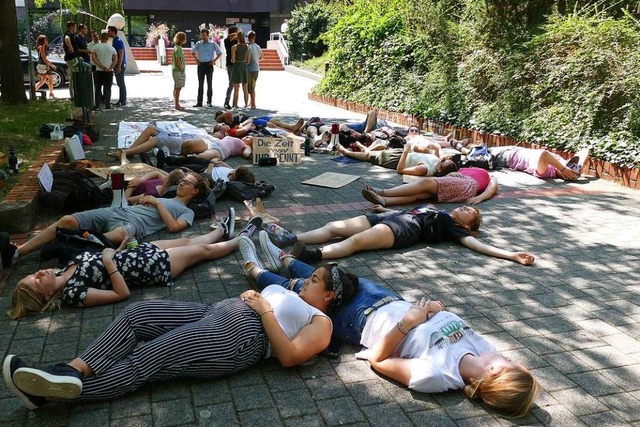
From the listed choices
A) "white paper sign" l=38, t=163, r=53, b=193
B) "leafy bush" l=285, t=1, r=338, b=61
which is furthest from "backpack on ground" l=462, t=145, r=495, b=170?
"leafy bush" l=285, t=1, r=338, b=61

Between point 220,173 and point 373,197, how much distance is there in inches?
86.5

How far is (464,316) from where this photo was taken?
4.43 meters

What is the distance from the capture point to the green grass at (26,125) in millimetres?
8234

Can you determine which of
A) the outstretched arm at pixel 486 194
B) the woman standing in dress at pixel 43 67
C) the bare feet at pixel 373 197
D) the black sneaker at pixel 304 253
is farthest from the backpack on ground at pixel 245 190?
the woman standing in dress at pixel 43 67

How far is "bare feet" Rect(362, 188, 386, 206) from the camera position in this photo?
6985mm

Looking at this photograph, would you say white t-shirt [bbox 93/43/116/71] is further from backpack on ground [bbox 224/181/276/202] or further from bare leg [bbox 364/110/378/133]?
backpack on ground [bbox 224/181/276/202]

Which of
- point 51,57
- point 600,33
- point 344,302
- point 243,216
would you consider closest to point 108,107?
point 51,57

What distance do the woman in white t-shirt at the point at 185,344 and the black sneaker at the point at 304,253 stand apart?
4.43 ft

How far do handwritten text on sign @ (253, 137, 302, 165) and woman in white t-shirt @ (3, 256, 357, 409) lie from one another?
Answer: 582 cm

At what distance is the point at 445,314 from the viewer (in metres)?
3.65

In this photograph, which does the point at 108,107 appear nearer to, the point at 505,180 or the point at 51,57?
the point at 51,57

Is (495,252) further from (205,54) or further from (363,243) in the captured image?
(205,54)

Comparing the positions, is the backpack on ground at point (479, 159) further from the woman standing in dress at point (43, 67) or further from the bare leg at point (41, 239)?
the woman standing in dress at point (43, 67)

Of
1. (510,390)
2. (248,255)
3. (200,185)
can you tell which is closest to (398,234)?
(248,255)
